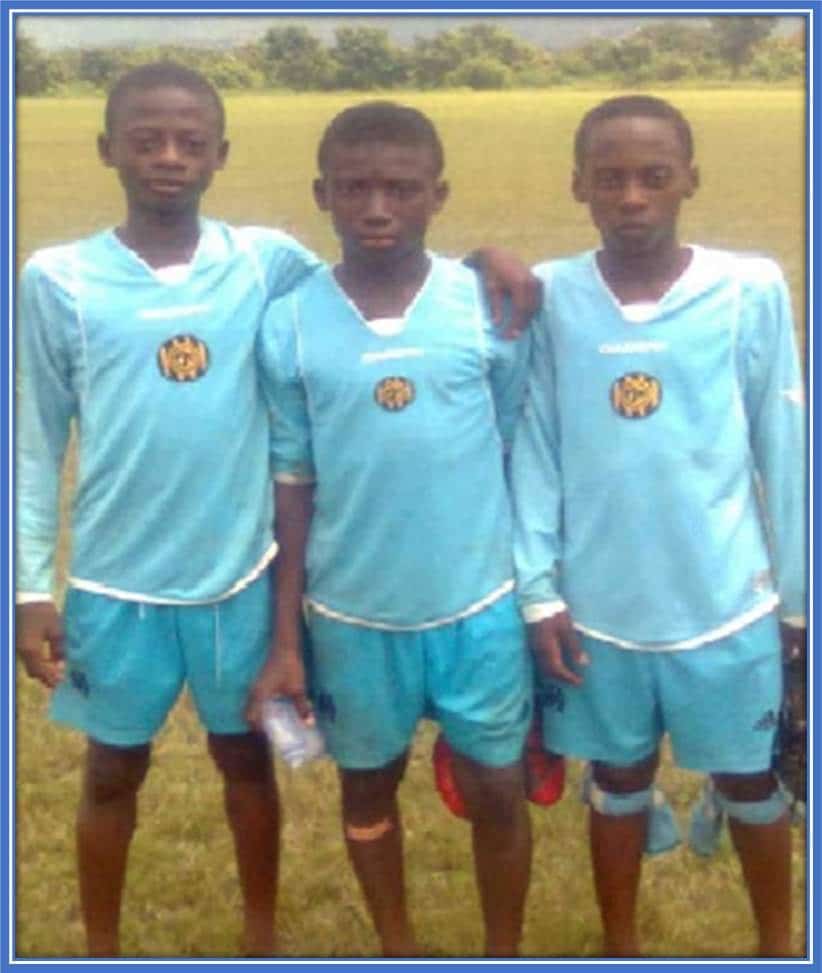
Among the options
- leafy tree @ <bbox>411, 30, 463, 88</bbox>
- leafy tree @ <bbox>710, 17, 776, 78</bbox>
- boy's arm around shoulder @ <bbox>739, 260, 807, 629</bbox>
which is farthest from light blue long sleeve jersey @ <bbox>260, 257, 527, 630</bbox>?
leafy tree @ <bbox>710, 17, 776, 78</bbox>

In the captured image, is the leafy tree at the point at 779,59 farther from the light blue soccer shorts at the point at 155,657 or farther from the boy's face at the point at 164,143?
the light blue soccer shorts at the point at 155,657

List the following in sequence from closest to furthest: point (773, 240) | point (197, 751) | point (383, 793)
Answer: point (383, 793), point (197, 751), point (773, 240)

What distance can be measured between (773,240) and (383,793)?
24.5 feet

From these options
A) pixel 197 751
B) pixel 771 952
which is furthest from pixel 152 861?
pixel 771 952

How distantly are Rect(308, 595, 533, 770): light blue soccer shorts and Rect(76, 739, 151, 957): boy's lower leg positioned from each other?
426 millimetres

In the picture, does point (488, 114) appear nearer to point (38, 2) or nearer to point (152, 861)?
point (38, 2)

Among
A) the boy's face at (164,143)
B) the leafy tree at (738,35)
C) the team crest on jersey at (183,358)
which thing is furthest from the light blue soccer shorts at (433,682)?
the leafy tree at (738,35)

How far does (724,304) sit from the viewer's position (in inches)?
116

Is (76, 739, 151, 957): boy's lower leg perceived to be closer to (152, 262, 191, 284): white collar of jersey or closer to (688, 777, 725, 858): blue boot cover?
(152, 262, 191, 284): white collar of jersey

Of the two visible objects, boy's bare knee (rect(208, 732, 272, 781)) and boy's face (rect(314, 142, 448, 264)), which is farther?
boy's bare knee (rect(208, 732, 272, 781))

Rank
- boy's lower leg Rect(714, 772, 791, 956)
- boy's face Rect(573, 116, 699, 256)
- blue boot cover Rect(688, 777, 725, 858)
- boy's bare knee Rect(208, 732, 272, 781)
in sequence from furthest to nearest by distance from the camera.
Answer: blue boot cover Rect(688, 777, 725, 858)
boy's bare knee Rect(208, 732, 272, 781)
boy's lower leg Rect(714, 772, 791, 956)
boy's face Rect(573, 116, 699, 256)

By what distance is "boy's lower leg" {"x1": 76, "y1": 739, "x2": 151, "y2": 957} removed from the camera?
3221 millimetres

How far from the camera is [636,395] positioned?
2.94 metres

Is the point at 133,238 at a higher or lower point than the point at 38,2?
lower
